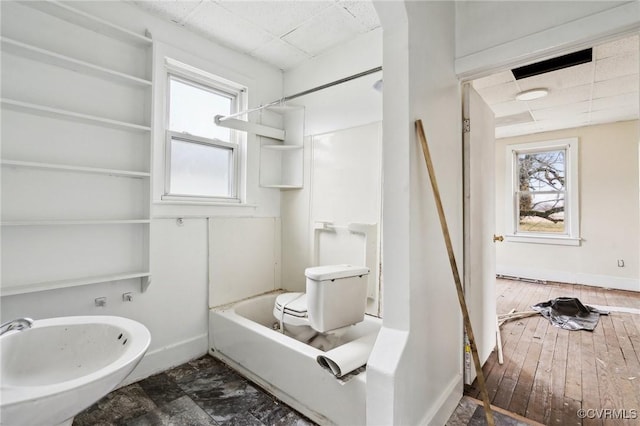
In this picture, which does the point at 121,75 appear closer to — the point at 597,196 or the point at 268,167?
the point at 268,167

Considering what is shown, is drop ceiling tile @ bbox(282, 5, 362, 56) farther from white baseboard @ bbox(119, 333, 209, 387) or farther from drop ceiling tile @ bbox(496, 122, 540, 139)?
drop ceiling tile @ bbox(496, 122, 540, 139)

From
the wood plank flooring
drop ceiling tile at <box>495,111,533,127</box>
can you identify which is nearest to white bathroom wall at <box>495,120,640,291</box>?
drop ceiling tile at <box>495,111,533,127</box>

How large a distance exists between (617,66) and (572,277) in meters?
3.09

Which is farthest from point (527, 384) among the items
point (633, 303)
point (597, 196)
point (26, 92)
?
point (597, 196)

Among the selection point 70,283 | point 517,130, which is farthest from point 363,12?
point 517,130

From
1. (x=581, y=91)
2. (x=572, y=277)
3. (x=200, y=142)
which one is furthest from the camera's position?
(x=572, y=277)

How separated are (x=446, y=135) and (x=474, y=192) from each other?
1.59ft

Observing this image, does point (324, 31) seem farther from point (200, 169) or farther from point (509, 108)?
point (509, 108)

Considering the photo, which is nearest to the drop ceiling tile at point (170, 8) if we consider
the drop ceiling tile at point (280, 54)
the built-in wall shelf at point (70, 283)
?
the drop ceiling tile at point (280, 54)

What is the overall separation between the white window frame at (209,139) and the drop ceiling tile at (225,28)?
10.9 inches

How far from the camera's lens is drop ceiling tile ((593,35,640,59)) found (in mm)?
2172

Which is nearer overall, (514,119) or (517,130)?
(514,119)

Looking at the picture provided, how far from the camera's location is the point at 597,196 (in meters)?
4.24

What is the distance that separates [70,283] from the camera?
1.67 m
